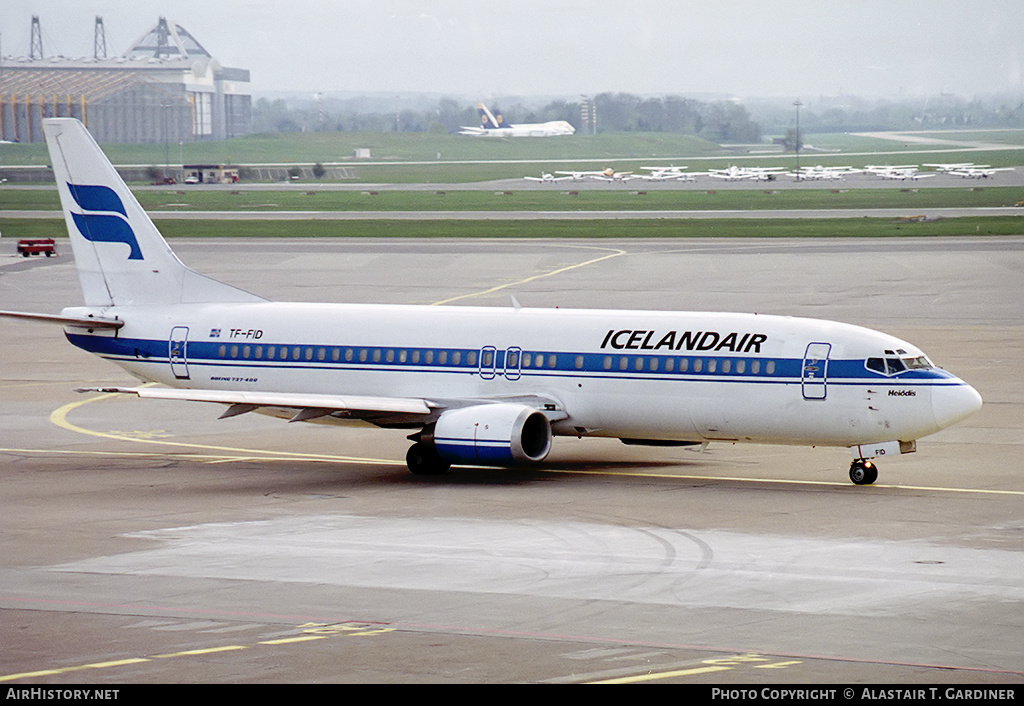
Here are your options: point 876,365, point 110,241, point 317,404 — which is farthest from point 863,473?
point 110,241

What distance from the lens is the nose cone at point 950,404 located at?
33156mm

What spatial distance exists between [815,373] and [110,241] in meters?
19.8

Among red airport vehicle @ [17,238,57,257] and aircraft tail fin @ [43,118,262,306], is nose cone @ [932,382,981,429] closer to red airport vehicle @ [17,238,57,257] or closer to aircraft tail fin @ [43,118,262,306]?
aircraft tail fin @ [43,118,262,306]

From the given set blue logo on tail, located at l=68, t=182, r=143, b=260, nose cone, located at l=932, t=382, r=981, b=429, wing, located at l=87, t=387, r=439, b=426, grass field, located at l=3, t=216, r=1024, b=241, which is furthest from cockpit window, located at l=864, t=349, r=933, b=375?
grass field, located at l=3, t=216, r=1024, b=241

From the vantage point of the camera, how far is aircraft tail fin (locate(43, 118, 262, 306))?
136ft

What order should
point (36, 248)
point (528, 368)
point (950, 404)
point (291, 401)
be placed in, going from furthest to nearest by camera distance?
point (36, 248) < point (528, 368) < point (291, 401) < point (950, 404)

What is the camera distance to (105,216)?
41.9 meters

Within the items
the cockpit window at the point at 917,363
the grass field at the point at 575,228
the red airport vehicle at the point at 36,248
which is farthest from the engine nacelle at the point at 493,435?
the grass field at the point at 575,228

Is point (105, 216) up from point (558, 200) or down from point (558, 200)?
up

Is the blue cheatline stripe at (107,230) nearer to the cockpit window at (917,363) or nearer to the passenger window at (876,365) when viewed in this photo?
the passenger window at (876,365)

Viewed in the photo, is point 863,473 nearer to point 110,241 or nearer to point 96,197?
point 110,241

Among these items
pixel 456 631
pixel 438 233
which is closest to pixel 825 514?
pixel 456 631

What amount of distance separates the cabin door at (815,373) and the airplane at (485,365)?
38 millimetres

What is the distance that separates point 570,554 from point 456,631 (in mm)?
5980
